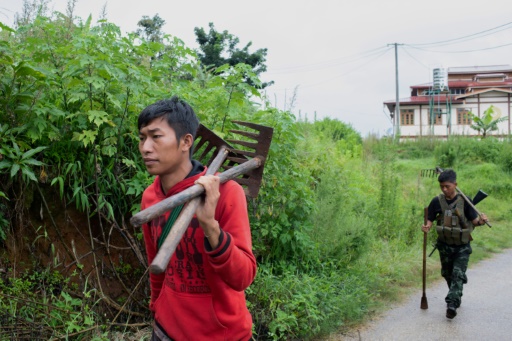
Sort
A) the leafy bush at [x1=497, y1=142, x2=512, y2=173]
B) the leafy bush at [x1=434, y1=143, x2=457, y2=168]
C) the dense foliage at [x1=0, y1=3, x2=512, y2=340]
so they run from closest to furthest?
1. the dense foliage at [x1=0, y1=3, x2=512, y2=340]
2. the leafy bush at [x1=497, y1=142, x2=512, y2=173]
3. the leafy bush at [x1=434, y1=143, x2=457, y2=168]

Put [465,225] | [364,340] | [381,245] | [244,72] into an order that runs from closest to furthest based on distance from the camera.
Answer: [244,72] < [364,340] < [465,225] < [381,245]

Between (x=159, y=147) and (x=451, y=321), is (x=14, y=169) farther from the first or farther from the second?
(x=451, y=321)

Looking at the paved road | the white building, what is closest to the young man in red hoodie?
the paved road

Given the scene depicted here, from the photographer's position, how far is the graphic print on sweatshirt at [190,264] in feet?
7.99

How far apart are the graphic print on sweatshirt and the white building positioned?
33.6m

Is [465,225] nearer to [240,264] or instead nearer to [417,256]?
[417,256]

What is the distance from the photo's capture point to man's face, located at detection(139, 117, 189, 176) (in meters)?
2.43

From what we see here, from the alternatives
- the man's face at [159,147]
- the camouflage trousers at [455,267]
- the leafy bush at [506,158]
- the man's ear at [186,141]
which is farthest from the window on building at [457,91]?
the man's face at [159,147]

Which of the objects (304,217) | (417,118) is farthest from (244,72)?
(417,118)

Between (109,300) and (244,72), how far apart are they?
7.56 ft

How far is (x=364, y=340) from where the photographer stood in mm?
5848

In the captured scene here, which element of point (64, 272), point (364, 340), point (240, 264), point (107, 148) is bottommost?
point (364, 340)

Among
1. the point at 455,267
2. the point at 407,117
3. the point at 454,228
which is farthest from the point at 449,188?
the point at 407,117

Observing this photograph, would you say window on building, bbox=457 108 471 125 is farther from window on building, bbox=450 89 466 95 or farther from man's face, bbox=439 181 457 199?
man's face, bbox=439 181 457 199
